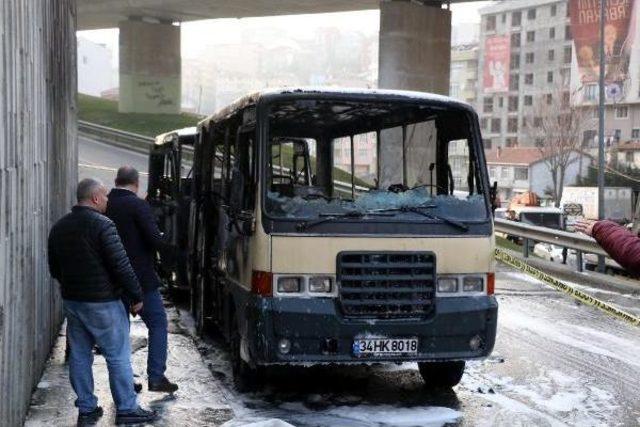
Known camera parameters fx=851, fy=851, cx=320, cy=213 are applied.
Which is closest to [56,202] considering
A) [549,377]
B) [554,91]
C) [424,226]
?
[424,226]

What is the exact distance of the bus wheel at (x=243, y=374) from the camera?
24.6 feet

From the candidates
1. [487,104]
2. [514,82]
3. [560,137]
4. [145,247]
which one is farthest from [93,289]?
[487,104]

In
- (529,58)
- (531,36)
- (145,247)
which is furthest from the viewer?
(529,58)

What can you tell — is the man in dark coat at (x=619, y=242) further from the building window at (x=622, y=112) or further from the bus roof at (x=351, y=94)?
the building window at (x=622, y=112)

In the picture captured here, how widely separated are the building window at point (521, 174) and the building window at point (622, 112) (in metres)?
13.6

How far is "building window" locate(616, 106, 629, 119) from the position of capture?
302 ft

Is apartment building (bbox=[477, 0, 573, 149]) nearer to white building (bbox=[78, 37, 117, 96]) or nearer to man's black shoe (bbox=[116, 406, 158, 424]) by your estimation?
white building (bbox=[78, 37, 117, 96])

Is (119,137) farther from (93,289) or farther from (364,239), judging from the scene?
(93,289)

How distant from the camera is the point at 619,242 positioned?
4715mm

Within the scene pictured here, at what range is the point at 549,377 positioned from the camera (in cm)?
818

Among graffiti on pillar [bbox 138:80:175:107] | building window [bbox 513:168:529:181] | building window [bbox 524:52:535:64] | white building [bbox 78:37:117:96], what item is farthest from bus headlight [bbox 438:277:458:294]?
white building [bbox 78:37:117:96]

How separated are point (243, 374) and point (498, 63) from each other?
113 meters

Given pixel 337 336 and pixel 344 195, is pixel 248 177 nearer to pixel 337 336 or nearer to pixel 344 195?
pixel 344 195

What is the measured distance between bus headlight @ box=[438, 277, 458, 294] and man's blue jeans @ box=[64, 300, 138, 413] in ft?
8.35
